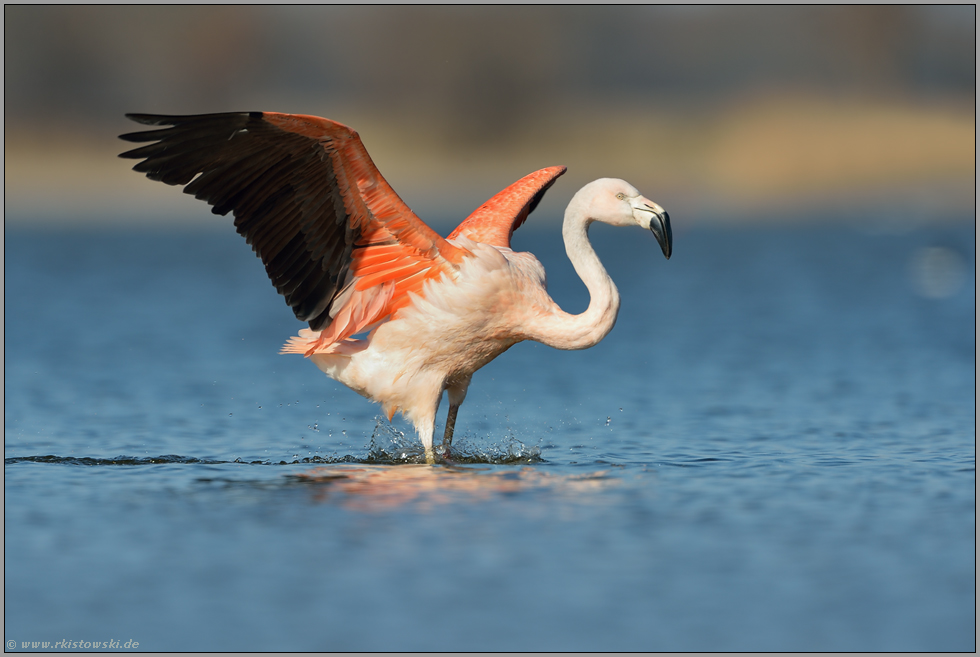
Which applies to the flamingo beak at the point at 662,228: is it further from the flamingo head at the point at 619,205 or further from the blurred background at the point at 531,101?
the blurred background at the point at 531,101

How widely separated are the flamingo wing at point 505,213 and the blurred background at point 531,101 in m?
19.7

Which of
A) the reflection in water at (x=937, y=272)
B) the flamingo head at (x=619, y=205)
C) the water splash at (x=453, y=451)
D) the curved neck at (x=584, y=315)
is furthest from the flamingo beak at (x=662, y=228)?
the reflection in water at (x=937, y=272)

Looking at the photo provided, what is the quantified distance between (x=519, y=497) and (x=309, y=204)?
2133mm

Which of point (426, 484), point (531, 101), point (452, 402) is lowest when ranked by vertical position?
point (426, 484)

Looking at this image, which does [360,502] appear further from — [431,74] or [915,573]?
[431,74]

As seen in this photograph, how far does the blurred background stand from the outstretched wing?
21.2 metres

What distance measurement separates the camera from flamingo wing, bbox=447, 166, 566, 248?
841 cm

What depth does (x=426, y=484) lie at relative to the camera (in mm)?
7023

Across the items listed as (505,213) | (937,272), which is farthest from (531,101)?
(505,213)

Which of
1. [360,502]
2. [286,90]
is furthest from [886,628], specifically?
[286,90]

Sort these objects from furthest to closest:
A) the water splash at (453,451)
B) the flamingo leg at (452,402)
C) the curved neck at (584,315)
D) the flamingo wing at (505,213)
Result: the flamingo wing at (505,213) < the flamingo leg at (452,402) < the water splash at (453,451) < the curved neck at (584,315)

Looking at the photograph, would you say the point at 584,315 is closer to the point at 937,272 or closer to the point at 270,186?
the point at 270,186

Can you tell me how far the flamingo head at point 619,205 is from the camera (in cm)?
732

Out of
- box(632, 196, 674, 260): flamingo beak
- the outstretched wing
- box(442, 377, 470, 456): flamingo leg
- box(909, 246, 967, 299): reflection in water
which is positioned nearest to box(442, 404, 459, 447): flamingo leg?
box(442, 377, 470, 456): flamingo leg
